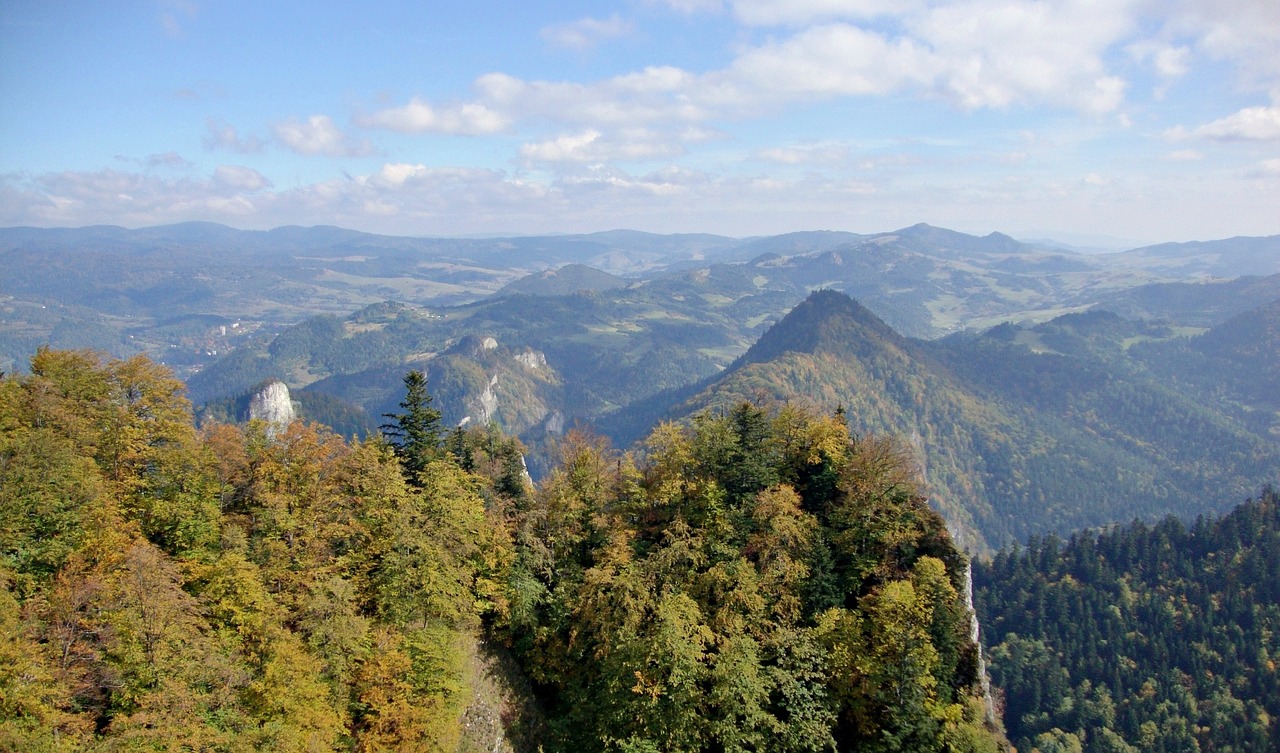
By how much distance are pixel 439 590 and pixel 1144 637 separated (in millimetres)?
145108

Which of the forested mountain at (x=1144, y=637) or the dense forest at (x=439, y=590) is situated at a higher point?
the dense forest at (x=439, y=590)

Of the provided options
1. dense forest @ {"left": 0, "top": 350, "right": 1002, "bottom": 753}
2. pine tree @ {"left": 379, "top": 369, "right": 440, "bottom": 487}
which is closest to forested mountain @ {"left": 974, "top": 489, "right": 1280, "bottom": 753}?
dense forest @ {"left": 0, "top": 350, "right": 1002, "bottom": 753}

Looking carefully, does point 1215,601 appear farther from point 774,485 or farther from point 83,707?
point 83,707

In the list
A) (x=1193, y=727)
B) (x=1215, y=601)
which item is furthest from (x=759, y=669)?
(x=1215, y=601)

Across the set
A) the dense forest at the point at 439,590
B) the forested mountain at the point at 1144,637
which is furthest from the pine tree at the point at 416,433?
the forested mountain at the point at 1144,637

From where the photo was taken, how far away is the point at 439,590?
31.9 meters

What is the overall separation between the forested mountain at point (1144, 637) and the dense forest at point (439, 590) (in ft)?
286

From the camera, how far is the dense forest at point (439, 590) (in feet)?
79.6

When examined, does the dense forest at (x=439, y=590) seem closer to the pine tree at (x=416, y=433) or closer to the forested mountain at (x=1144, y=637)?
→ the pine tree at (x=416, y=433)

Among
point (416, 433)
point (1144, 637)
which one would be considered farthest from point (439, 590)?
point (1144, 637)

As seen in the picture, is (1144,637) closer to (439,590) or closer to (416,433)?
(416,433)

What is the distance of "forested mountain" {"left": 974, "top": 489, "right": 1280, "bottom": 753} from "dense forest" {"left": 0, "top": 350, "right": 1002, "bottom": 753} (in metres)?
87.2

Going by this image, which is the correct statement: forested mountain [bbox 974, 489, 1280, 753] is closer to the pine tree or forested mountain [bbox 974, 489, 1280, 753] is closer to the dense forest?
the dense forest

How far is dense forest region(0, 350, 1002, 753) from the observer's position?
2427 centimetres
